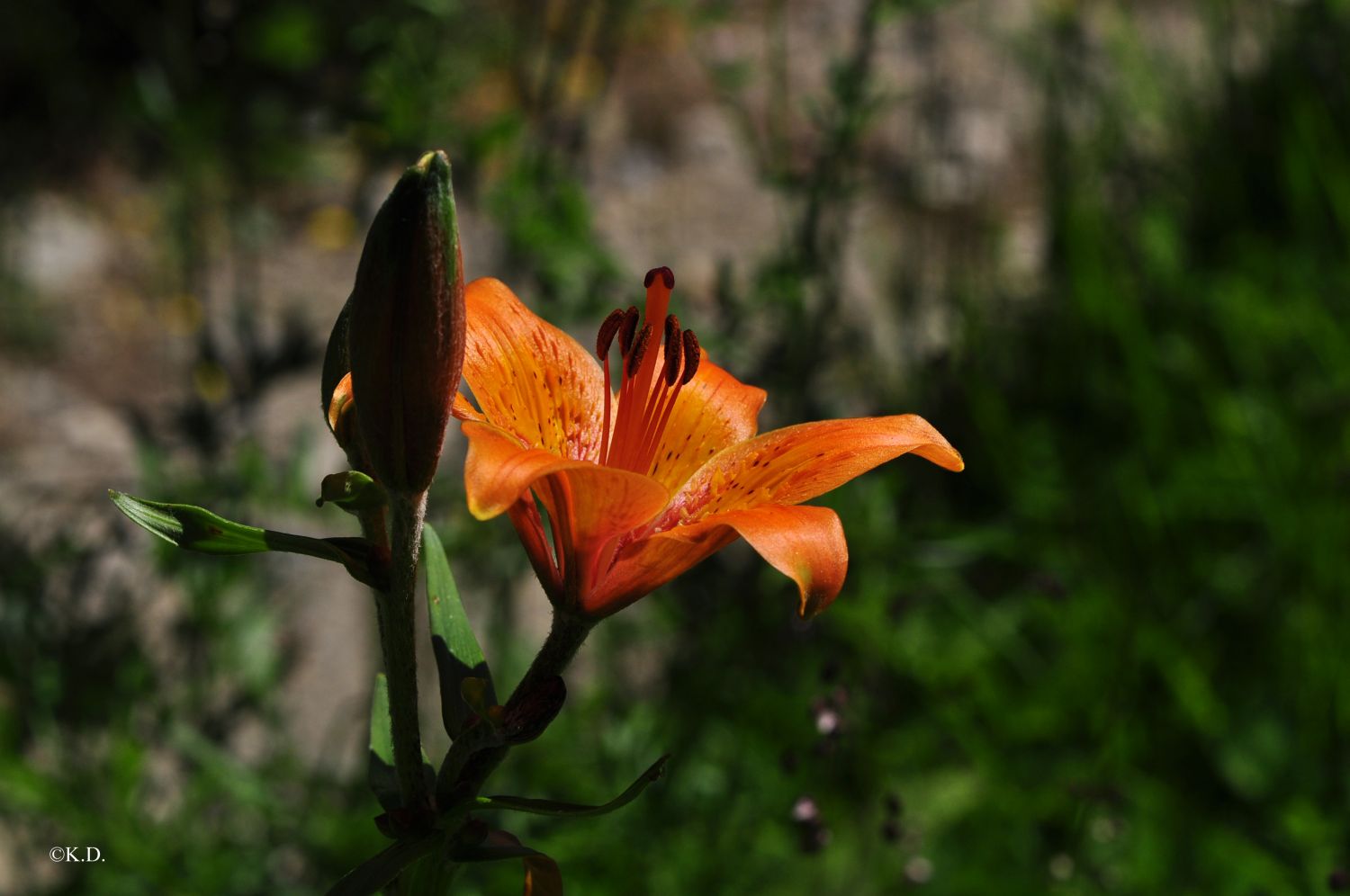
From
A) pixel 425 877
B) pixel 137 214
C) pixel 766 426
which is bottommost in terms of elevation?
pixel 766 426

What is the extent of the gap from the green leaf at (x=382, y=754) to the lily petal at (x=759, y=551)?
186 mm

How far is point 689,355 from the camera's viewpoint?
113 cm

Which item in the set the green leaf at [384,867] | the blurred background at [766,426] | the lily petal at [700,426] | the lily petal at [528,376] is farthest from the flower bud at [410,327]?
the blurred background at [766,426]

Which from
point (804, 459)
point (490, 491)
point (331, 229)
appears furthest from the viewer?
point (331, 229)

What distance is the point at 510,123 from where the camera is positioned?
6.95ft

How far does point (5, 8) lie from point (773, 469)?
3947mm

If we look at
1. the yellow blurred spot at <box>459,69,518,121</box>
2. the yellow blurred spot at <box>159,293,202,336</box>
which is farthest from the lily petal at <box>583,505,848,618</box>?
the yellow blurred spot at <box>459,69,518,121</box>

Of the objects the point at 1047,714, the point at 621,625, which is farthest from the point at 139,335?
the point at 1047,714

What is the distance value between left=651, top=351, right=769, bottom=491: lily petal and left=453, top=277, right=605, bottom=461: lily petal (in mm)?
67

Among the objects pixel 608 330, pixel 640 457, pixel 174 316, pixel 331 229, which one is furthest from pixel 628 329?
pixel 331 229

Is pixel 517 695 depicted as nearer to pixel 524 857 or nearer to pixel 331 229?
pixel 524 857

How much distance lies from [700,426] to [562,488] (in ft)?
0.95

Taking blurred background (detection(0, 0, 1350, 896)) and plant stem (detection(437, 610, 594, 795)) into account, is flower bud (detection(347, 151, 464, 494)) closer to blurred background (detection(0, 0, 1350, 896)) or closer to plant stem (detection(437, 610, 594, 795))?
plant stem (detection(437, 610, 594, 795))

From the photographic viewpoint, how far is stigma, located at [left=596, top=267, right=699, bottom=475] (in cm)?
111
